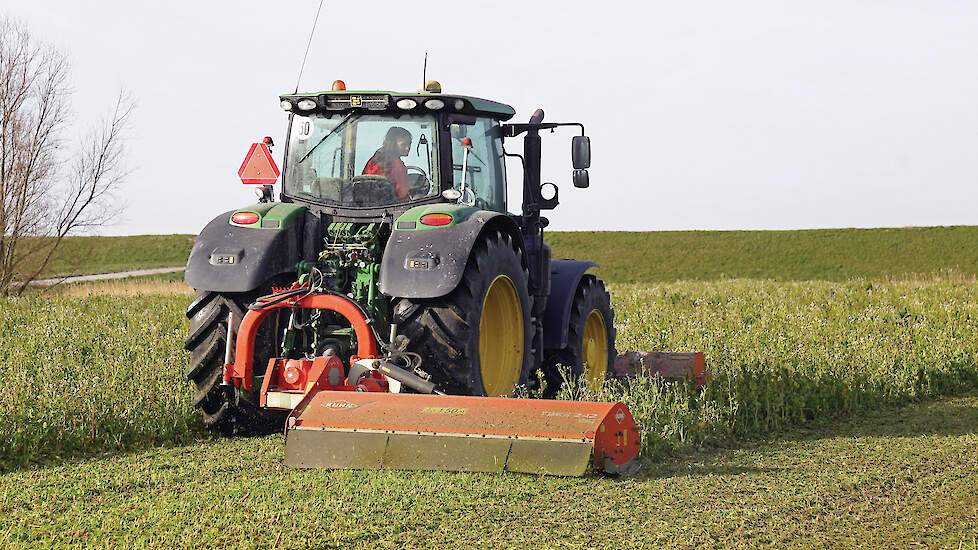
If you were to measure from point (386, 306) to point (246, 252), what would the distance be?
3.24ft

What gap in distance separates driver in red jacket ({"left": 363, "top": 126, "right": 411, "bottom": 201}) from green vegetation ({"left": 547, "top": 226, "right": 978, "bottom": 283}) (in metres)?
28.9

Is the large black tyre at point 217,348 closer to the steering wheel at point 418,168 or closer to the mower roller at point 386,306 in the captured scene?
the mower roller at point 386,306

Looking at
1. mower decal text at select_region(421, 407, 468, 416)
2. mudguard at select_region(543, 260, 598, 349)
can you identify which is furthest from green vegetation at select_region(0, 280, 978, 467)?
mower decal text at select_region(421, 407, 468, 416)

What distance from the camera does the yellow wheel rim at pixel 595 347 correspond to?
29.7 feet

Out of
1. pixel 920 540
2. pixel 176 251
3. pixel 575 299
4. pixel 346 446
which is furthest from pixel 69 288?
pixel 920 540

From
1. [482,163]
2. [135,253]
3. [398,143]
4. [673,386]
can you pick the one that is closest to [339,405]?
[398,143]

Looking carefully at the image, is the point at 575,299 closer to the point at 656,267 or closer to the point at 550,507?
the point at 550,507

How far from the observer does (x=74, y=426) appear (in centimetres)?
682

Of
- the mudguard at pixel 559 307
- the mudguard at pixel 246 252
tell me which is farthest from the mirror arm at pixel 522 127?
the mudguard at pixel 246 252

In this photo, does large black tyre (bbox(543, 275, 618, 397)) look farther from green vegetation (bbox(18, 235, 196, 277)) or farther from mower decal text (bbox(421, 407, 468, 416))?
green vegetation (bbox(18, 235, 196, 277))

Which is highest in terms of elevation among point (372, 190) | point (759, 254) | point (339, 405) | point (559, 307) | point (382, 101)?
point (382, 101)

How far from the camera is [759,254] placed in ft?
134

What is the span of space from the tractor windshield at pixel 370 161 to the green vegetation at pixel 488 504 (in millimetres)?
1843

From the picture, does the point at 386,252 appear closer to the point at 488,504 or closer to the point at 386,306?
the point at 386,306
